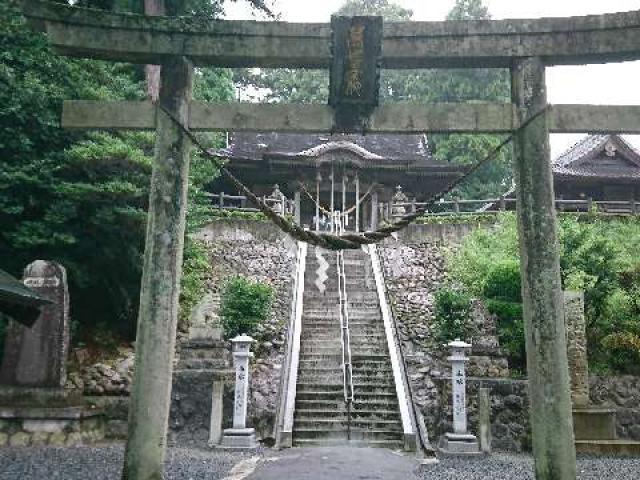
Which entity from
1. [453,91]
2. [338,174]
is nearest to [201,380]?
[338,174]

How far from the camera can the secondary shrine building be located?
23.9 meters

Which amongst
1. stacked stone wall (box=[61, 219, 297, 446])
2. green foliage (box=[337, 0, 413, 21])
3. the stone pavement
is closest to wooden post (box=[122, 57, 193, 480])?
the stone pavement

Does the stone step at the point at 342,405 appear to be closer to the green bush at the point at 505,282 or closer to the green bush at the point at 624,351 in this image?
the green bush at the point at 505,282

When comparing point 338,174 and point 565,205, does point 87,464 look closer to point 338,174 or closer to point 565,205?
point 338,174

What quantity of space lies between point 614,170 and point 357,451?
69.3 feet

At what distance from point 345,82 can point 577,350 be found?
867 cm

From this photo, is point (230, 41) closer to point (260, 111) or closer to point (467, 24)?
point (260, 111)

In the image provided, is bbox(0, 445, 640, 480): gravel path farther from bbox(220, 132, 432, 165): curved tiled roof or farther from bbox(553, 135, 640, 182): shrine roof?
bbox(553, 135, 640, 182): shrine roof

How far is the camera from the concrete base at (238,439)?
34.0ft

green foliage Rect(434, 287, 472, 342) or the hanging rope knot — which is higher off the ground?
the hanging rope knot

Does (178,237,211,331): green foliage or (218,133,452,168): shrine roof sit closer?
(178,237,211,331): green foliage

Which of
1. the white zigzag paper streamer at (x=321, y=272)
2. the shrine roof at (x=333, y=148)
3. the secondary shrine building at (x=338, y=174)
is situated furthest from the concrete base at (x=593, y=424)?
the shrine roof at (x=333, y=148)

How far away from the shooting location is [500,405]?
11836 mm

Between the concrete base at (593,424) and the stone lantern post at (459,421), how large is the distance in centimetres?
224
